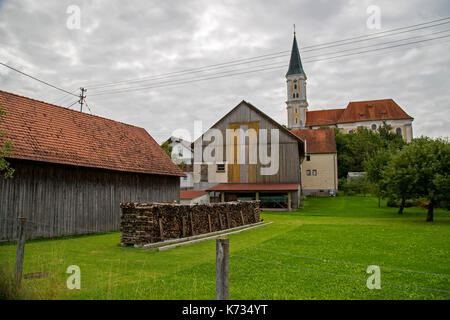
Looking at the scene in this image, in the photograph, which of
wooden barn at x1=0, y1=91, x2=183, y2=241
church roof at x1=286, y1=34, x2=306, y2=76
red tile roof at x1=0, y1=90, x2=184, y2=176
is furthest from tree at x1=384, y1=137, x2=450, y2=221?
church roof at x1=286, y1=34, x2=306, y2=76

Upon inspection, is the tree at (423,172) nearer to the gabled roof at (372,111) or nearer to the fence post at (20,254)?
the fence post at (20,254)

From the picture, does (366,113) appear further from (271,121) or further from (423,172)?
(423,172)

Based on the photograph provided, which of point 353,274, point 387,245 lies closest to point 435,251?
point 387,245

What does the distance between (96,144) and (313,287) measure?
51.0 feet

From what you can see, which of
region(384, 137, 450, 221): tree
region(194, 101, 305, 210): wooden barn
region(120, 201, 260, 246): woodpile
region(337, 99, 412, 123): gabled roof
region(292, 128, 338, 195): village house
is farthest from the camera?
region(337, 99, 412, 123): gabled roof

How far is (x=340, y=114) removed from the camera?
92625mm

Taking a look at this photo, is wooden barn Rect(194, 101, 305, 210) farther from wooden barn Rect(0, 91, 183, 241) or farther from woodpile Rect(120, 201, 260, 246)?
woodpile Rect(120, 201, 260, 246)

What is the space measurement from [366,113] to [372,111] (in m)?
1.45

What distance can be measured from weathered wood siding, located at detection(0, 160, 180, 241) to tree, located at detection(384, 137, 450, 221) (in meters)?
16.6

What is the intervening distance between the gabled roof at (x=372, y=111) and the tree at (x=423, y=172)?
216 ft

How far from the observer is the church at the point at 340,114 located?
268 feet

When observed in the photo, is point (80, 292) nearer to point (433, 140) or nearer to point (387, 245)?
point (387, 245)

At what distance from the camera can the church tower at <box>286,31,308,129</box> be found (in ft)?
315
